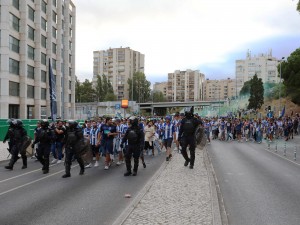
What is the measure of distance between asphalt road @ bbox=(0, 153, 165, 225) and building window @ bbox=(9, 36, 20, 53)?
35.9 metres

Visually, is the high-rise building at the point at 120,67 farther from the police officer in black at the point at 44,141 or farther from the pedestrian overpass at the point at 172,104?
the police officer in black at the point at 44,141

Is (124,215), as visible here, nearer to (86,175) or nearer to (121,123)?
(86,175)

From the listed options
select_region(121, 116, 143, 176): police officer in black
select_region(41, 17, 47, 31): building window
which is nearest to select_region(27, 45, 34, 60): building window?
select_region(41, 17, 47, 31): building window

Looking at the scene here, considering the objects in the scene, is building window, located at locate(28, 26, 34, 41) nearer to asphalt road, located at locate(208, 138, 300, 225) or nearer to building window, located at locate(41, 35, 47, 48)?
building window, located at locate(41, 35, 47, 48)

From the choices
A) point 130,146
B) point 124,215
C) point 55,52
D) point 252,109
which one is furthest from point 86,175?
point 252,109


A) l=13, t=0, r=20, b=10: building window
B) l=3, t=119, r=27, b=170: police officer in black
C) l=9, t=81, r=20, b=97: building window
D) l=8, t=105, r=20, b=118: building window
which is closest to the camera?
l=3, t=119, r=27, b=170: police officer in black

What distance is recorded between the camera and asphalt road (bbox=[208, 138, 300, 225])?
6.53 m

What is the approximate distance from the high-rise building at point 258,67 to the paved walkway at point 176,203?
144386mm

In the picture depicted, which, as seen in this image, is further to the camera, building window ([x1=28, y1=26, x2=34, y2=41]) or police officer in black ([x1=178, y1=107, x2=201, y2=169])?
building window ([x1=28, y1=26, x2=34, y2=41])

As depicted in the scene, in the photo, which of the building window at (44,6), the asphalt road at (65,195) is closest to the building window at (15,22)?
the building window at (44,6)

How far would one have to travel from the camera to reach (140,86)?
126 meters

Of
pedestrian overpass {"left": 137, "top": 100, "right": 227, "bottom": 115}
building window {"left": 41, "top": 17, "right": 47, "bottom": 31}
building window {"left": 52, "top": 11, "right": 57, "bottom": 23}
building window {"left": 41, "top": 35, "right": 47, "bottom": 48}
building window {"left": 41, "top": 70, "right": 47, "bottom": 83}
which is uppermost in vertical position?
building window {"left": 52, "top": 11, "right": 57, "bottom": 23}

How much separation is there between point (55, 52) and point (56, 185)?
55.3 metres

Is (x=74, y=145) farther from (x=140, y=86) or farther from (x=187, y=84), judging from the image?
(x=187, y=84)
